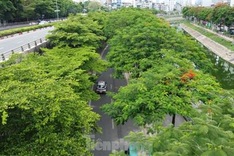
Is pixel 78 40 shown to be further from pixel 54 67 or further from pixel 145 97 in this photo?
pixel 145 97

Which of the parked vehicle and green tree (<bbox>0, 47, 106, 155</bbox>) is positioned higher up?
green tree (<bbox>0, 47, 106, 155</bbox>)

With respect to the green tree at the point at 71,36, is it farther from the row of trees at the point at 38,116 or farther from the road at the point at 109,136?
the row of trees at the point at 38,116

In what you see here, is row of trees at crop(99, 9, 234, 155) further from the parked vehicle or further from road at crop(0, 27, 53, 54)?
road at crop(0, 27, 53, 54)

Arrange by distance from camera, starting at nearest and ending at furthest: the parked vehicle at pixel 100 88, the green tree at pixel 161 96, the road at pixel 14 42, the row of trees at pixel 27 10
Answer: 1. the green tree at pixel 161 96
2. the parked vehicle at pixel 100 88
3. the road at pixel 14 42
4. the row of trees at pixel 27 10

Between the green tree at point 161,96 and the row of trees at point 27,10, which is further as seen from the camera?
the row of trees at point 27,10

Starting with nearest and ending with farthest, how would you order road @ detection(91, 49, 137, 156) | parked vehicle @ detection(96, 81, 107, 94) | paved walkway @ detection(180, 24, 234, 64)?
road @ detection(91, 49, 137, 156)
parked vehicle @ detection(96, 81, 107, 94)
paved walkway @ detection(180, 24, 234, 64)

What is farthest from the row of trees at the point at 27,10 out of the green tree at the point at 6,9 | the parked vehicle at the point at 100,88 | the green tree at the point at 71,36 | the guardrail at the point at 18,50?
the parked vehicle at the point at 100,88

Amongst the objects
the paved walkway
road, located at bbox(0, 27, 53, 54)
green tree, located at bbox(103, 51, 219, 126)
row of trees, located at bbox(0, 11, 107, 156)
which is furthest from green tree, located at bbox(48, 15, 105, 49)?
the paved walkway

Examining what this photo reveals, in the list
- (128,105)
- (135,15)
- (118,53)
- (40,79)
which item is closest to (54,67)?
(40,79)
